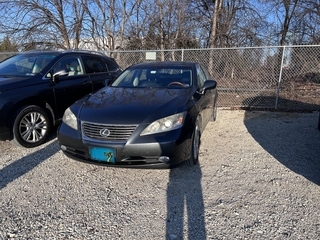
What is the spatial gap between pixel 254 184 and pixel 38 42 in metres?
13.9

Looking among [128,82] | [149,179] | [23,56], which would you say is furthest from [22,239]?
[23,56]

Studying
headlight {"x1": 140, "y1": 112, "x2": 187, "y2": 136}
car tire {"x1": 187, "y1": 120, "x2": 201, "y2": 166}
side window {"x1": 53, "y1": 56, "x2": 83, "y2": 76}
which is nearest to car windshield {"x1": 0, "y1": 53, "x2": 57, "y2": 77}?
side window {"x1": 53, "y1": 56, "x2": 83, "y2": 76}

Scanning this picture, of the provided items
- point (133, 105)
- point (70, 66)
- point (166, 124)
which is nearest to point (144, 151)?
point (166, 124)

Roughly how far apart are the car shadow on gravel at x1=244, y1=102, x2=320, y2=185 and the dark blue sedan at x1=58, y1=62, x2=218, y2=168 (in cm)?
157

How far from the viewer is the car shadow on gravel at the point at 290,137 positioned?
3643mm

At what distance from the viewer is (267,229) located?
228 cm

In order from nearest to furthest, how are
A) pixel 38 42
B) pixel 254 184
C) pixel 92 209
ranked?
pixel 92 209
pixel 254 184
pixel 38 42

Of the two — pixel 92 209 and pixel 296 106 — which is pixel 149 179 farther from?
pixel 296 106

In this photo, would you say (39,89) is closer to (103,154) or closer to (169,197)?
(103,154)

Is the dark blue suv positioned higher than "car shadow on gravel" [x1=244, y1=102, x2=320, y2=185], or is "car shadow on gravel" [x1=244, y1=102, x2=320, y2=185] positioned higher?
the dark blue suv

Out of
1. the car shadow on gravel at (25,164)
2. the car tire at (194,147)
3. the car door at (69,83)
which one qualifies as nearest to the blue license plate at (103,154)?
the car tire at (194,147)

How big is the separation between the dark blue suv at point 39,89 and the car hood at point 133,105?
120 centimetres

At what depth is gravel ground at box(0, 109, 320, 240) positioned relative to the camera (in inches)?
89.9

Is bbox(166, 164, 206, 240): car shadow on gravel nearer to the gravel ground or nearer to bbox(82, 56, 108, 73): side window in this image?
the gravel ground
